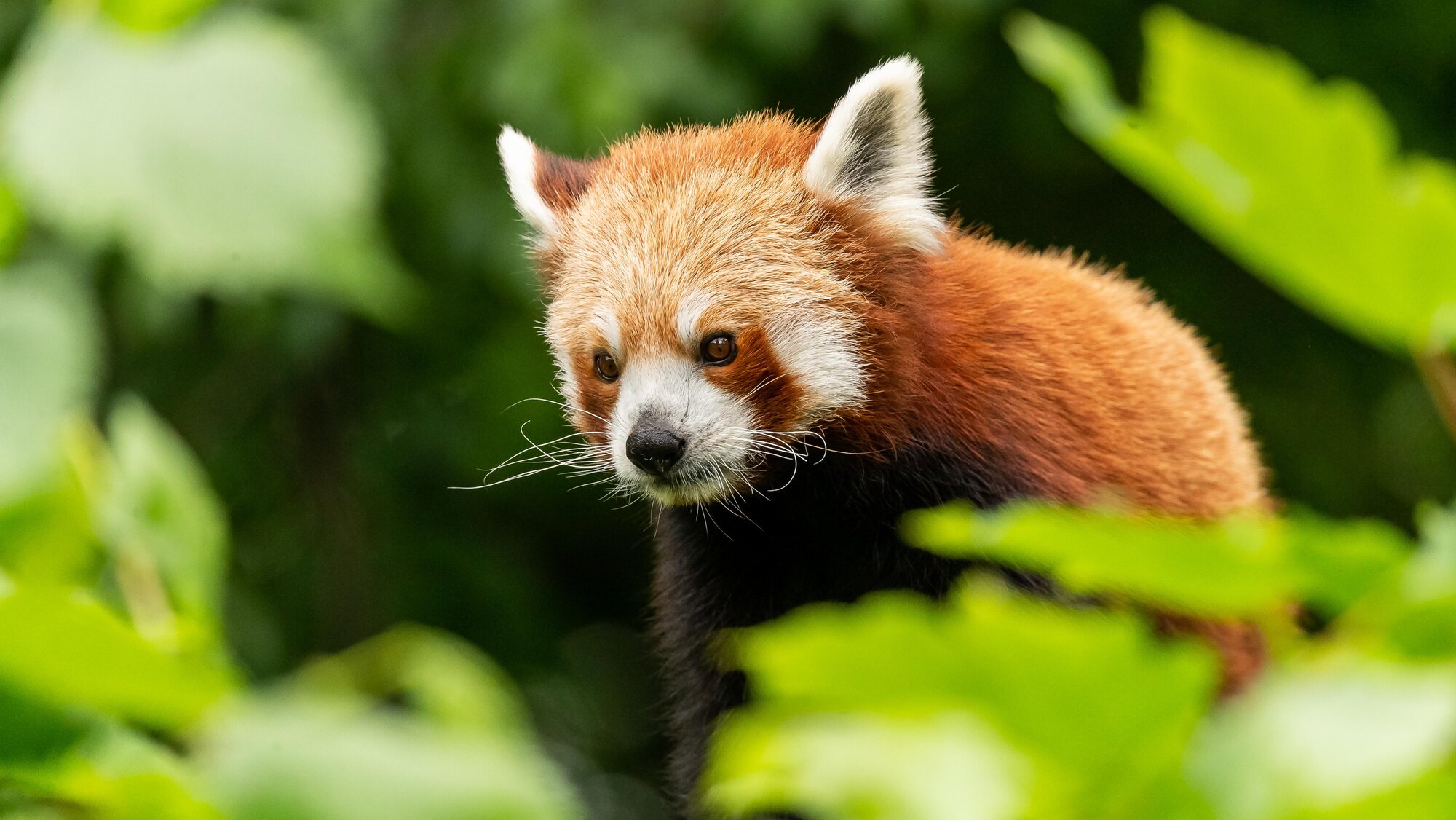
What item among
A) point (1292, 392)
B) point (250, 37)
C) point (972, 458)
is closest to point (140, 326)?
point (972, 458)

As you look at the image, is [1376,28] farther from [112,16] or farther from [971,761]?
[971,761]

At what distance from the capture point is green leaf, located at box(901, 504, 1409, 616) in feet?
1.31

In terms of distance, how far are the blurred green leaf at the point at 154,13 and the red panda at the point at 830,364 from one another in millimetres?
951

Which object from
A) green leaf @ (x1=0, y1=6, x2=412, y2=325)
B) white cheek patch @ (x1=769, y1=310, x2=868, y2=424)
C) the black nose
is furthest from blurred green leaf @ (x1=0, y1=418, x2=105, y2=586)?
white cheek patch @ (x1=769, y1=310, x2=868, y2=424)

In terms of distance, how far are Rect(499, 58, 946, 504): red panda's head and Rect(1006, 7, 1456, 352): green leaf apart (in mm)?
1321

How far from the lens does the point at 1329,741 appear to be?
14.8 inches

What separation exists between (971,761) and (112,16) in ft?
2.48

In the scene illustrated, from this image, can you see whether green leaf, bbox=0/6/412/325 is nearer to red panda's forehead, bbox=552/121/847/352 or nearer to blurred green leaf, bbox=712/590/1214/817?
blurred green leaf, bbox=712/590/1214/817

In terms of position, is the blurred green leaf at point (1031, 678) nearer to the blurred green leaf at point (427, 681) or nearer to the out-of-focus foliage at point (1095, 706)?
the out-of-focus foliage at point (1095, 706)

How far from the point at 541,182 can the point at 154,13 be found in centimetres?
113

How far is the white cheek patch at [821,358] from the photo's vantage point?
180 cm

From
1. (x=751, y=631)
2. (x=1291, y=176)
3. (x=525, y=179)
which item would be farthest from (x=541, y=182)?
(x=1291, y=176)

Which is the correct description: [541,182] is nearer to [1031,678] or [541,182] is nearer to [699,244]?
[699,244]

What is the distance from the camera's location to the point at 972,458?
1.79 metres
